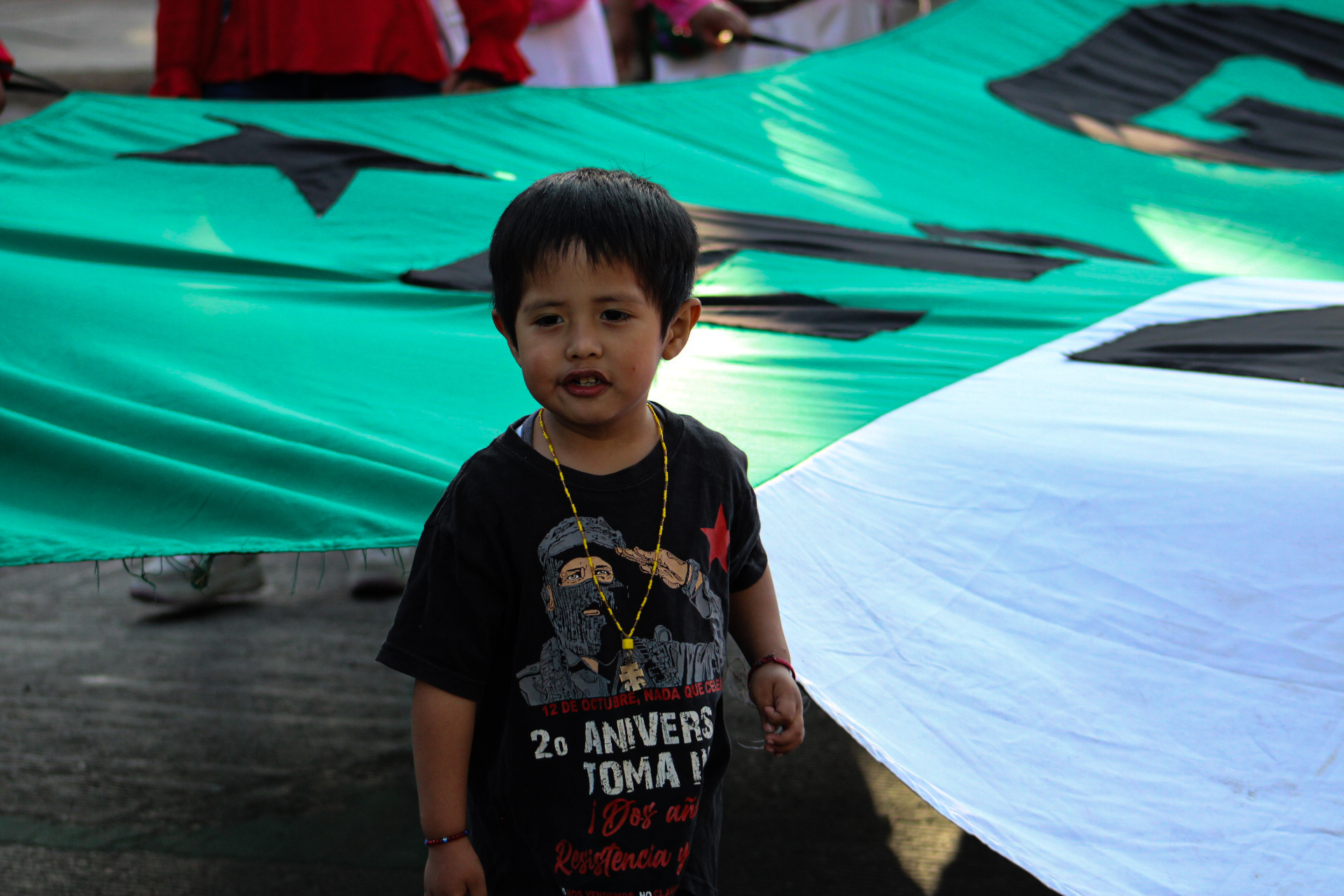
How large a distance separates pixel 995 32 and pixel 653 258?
2.83 m

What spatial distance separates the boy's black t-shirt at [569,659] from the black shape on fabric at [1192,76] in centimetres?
227

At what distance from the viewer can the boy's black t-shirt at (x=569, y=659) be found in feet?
2.94

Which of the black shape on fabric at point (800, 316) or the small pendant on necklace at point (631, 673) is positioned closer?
the small pendant on necklace at point (631, 673)

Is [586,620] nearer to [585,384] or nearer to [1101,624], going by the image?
[585,384]

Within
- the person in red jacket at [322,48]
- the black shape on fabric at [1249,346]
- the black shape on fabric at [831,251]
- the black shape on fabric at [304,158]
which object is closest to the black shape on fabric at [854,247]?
the black shape on fabric at [831,251]

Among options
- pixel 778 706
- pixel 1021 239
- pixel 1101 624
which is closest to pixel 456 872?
pixel 778 706

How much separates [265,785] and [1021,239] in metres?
1.73

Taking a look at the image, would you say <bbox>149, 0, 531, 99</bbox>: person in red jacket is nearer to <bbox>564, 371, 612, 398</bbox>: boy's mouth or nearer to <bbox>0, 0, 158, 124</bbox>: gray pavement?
<bbox>0, 0, 158, 124</bbox>: gray pavement

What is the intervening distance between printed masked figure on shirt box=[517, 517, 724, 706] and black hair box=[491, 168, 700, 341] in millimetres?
169

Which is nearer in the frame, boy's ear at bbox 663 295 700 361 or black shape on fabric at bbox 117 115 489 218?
boy's ear at bbox 663 295 700 361

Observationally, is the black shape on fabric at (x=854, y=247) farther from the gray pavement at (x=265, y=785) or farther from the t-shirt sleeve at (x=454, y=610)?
the t-shirt sleeve at (x=454, y=610)

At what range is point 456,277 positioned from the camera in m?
1.81

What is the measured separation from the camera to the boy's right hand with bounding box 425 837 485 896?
0.89 metres

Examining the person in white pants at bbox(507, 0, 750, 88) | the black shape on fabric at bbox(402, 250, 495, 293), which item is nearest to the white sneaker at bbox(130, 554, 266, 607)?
the black shape on fabric at bbox(402, 250, 495, 293)
